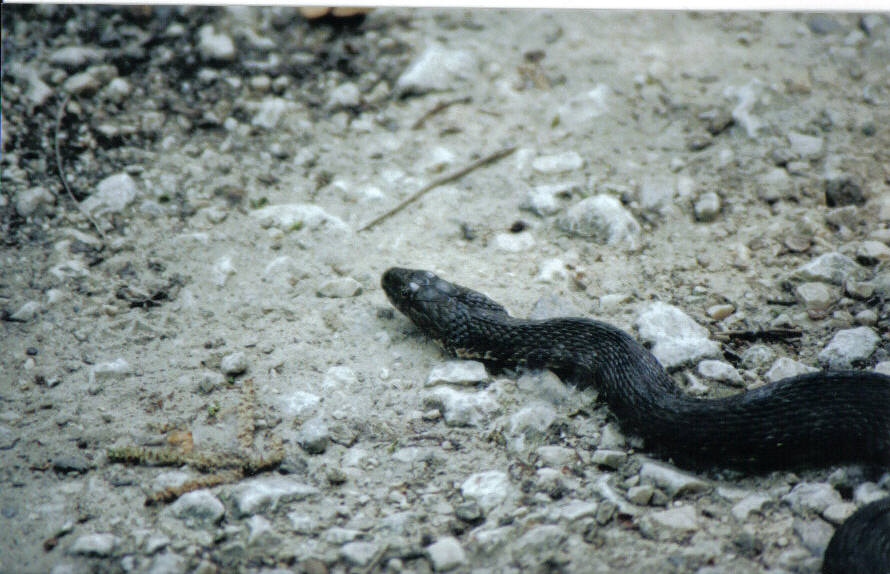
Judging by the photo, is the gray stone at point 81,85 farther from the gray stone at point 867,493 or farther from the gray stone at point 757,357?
the gray stone at point 867,493

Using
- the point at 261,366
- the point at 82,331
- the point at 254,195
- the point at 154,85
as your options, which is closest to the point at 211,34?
the point at 154,85

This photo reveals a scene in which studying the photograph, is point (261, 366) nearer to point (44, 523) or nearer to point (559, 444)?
point (44, 523)

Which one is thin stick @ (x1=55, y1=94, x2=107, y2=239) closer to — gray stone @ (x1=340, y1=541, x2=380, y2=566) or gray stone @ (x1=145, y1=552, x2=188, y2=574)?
gray stone @ (x1=145, y1=552, x2=188, y2=574)

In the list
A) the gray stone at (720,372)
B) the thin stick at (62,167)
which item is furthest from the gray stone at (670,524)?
the thin stick at (62,167)

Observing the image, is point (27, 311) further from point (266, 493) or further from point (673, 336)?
point (673, 336)

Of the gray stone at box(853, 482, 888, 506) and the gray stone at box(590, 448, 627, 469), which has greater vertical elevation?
the gray stone at box(853, 482, 888, 506)

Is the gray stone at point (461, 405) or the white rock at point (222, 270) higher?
the white rock at point (222, 270)

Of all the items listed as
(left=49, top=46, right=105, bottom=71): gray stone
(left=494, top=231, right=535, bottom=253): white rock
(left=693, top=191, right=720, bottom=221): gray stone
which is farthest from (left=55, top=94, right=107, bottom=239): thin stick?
(left=693, top=191, right=720, bottom=221): gray stone
